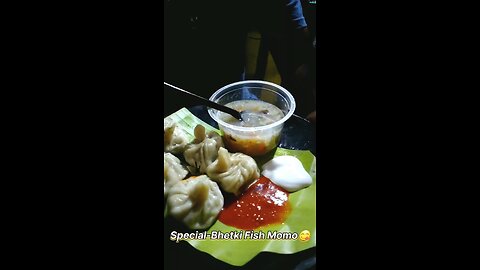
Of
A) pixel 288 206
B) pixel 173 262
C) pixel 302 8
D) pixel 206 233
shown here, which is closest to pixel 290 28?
pixel 302 8

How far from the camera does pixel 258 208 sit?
255 centimetres

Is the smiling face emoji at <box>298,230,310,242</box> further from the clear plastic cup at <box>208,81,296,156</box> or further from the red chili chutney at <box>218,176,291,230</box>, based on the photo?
the clear plastic cup at <box>208,81,296,156</box>

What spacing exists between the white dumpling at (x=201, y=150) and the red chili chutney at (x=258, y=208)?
0.24m

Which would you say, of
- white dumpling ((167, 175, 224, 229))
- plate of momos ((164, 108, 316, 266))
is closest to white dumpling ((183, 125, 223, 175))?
plate of momos ((164, 108, 316, 266))

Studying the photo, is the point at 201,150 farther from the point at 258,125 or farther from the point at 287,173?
the point at 287,173

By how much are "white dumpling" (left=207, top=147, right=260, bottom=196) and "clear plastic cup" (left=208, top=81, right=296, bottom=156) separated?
0.25ft

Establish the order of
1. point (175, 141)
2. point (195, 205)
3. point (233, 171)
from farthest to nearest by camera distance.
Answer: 1. point (175, 141)
2. point (233, 171)
3. point (195, 205)

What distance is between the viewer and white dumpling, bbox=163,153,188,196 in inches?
101

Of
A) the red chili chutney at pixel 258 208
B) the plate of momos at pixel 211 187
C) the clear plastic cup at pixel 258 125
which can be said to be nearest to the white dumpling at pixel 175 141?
the plate of momos at pixel 211 187

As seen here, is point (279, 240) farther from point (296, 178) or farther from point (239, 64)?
point (239, 64)

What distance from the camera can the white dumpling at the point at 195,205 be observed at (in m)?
2.49

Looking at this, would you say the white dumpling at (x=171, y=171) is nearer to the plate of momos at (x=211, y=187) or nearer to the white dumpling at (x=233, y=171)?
the plate of momos at (x=211, y=187)

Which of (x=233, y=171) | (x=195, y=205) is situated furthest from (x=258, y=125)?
(x=195, y=205)

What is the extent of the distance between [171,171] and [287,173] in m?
0.55
